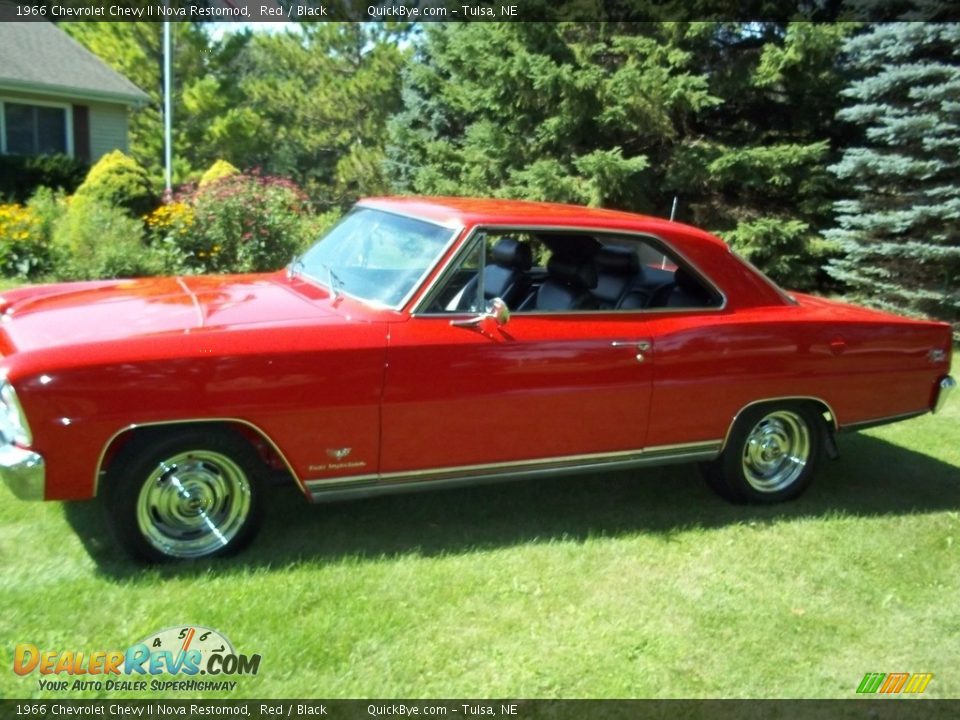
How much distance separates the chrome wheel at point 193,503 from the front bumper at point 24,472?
40 cm

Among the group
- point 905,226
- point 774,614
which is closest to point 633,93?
point 905,226

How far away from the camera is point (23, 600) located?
354cm

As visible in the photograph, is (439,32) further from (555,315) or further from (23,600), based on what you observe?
(23,600)

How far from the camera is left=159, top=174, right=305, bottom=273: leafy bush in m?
11.0

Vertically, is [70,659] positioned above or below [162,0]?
below

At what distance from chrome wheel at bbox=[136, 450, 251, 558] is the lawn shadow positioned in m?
0.11

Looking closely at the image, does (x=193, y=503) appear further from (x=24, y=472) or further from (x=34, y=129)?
(x=34, y=129)

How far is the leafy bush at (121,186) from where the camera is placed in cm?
1393

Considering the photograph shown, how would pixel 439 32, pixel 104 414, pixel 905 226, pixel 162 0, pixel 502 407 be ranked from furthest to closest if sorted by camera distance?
pixel 162 0 < pixel 439 32 < pixel 905 226 < pixel 502 407 < pixel 104 414

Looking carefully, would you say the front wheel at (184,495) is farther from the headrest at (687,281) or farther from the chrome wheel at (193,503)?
the headrest at (687,281)

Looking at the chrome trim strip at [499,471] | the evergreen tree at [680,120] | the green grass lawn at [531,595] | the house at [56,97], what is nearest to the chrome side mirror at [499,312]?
the chrome trim strip at [499,471]

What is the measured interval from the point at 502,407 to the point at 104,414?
5.75 feet

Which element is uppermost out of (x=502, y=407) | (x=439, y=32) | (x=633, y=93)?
(x=439, y=32)

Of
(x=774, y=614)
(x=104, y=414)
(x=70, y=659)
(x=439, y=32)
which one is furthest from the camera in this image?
(x=439, y=32)
